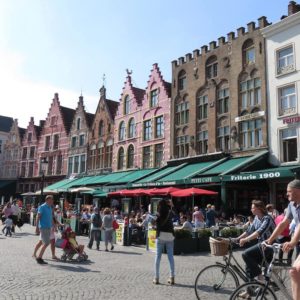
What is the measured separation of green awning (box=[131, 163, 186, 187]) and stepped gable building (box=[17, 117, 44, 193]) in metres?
21.8

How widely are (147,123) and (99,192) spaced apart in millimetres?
8267

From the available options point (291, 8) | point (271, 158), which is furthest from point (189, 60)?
point (271, 158)

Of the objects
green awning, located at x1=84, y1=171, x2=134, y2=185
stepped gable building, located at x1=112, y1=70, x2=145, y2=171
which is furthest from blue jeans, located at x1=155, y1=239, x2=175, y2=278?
stepped gable building, located at x1=112, y1=70, x2=145, y2=171

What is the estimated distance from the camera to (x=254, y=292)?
4797 mm

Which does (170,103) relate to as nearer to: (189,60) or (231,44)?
(189,60)

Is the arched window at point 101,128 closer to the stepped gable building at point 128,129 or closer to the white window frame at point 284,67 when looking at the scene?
the stepped gable building at point 128,129

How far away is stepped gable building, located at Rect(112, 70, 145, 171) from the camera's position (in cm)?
3256

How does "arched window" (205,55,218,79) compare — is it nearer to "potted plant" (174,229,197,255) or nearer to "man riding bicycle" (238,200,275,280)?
"potted plant" (174,229,197,255)

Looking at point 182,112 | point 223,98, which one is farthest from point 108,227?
point 182,112

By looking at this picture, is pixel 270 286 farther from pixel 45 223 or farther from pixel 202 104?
pixel 202 104

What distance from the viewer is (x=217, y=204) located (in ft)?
80.3

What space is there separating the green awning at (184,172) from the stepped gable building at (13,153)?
2941cm

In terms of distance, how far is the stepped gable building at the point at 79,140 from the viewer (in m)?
38.6

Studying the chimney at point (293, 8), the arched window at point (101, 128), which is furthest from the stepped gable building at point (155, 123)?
the chimney at point (293, 8)
